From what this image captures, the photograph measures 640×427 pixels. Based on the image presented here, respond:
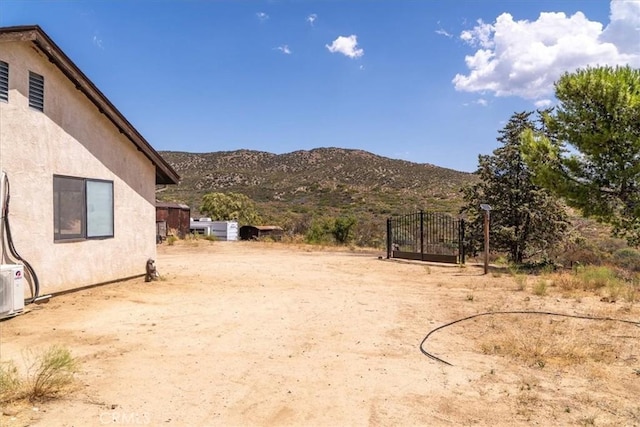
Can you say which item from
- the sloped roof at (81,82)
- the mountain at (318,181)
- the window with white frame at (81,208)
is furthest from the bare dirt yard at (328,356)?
the mountain at (318,181)

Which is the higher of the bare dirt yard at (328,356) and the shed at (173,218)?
the shed at (173,218)

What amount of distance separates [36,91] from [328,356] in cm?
736

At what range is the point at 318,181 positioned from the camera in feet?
190

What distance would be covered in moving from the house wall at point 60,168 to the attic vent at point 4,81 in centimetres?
7

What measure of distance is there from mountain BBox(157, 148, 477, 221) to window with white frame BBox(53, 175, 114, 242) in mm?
29449

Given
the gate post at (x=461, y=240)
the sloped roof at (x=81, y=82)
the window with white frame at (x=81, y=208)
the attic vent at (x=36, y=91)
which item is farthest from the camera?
the gate post at (x=461, y=240)

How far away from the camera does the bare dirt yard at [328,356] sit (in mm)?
4203

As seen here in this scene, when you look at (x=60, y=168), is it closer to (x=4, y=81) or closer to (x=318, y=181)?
(x=4, y=81)

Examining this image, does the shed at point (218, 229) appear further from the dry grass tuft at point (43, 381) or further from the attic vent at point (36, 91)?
the dry grass tuft at point (43, 381)

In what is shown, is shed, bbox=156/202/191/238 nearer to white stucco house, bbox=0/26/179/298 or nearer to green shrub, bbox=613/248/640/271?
white stucco house, bbox=0/26/179/298

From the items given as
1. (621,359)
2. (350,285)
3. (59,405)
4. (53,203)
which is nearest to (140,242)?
(53,203)

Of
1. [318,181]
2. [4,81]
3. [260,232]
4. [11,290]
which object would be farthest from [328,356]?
[318,181]

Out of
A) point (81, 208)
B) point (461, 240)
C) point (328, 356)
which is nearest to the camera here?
point (328, 356)

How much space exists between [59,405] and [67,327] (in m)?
3.22
